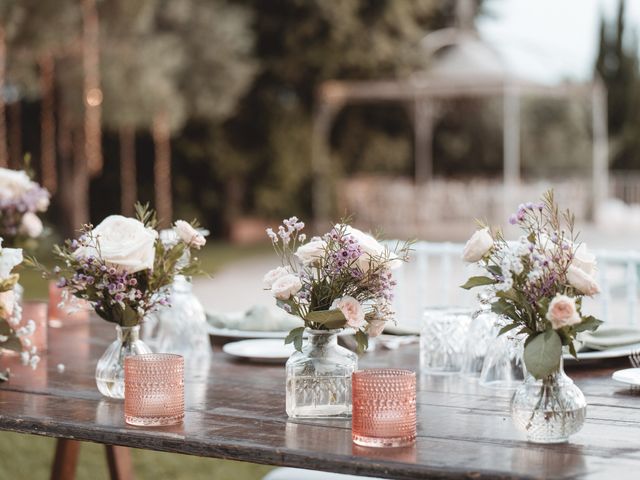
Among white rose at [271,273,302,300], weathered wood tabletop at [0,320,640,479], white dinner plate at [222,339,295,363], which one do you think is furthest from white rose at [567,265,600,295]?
white dinner plate at [222,339,295,363]

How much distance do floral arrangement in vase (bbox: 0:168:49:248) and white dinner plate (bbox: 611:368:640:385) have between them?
5.77 feet

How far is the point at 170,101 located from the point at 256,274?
2556 mm

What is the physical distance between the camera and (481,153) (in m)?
24.2

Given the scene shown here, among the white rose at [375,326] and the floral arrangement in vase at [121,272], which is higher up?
the floral arrangement in vase at [121,272]

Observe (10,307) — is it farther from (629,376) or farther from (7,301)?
(629,376)

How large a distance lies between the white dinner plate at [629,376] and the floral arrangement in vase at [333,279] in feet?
2.15

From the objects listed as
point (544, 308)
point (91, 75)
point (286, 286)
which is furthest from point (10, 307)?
point (91, 75)

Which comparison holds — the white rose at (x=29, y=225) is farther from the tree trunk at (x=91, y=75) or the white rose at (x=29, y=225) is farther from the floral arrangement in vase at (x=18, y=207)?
the tree trunk at (x=91, y=75)

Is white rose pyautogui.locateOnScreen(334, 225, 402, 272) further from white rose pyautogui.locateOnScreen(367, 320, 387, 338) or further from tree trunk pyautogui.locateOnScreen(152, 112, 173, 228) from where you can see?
tree trunk pyautogui.locateOnScreen(152, 112, 173, 228)

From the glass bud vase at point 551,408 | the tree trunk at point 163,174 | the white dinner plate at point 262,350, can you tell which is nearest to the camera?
the glass bud vase at point 551,408

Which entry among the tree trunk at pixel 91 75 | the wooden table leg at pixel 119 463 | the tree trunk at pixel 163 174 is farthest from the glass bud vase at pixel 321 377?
the tree trunk at pixel 163 174

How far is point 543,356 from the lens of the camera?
1825mm

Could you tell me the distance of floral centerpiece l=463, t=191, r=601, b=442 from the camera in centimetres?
184

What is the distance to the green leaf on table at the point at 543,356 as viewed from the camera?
182cm
